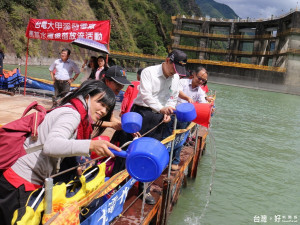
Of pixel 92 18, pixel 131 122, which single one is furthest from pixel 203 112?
pixel 92 18

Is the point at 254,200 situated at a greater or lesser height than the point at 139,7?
lesser

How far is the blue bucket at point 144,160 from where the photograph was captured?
5.97ft

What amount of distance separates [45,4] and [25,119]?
42.5 meters

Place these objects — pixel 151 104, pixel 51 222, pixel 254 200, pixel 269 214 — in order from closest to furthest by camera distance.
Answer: pixel 51 222 → pixel 151 104 → pixel 269 214 → pixel 254 200

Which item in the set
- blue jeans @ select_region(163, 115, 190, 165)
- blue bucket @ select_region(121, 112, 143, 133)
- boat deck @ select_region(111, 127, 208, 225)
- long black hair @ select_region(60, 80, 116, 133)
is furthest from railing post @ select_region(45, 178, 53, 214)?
blue jeans @ select_region(163, 115, 190, 165)

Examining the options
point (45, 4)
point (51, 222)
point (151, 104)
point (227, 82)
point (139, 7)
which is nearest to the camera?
point (51, 222)

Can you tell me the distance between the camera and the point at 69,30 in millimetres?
8312

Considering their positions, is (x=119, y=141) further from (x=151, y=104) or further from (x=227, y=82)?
(x=227, y=82)

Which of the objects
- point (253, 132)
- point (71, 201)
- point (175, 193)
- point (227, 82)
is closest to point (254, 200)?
point (175, 193)

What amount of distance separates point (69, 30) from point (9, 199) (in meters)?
7.38

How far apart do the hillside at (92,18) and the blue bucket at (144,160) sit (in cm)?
3129

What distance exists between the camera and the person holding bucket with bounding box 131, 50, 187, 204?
11.1ft

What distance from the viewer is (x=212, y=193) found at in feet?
19.5

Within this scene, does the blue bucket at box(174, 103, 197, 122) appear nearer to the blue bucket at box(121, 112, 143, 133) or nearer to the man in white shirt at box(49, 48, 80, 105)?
the blue bucket at box(121, 112, 143, 133)
